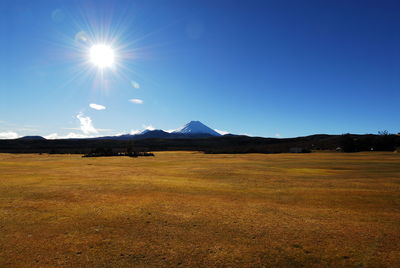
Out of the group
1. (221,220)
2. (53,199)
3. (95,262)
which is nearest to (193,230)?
(221,220)

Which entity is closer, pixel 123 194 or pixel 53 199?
pixel 53 199

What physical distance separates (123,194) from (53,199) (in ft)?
13.7

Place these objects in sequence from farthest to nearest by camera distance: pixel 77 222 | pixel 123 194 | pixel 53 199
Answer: pixel 123 194 < pixel 53 199 < pixel 77 222

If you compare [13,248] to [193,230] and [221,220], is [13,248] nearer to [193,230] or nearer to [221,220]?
[193,230]

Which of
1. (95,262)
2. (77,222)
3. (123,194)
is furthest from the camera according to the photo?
(123,194)

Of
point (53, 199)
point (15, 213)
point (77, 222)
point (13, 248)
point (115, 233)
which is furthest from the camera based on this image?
point (53, 199)

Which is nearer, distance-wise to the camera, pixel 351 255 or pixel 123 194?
pixel 351 255

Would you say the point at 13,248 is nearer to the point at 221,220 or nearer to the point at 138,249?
the point at 138,249

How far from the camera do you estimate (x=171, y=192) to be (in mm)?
16188

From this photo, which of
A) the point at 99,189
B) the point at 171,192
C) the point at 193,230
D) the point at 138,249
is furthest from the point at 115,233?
the point at 99,189

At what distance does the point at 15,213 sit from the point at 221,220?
1021cm

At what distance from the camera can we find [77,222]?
32.8 feet

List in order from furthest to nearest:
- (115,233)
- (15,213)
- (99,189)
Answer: (99,189) → (15,213) → (115,233)

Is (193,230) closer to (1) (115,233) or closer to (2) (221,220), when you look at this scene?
(2) (221,220)
